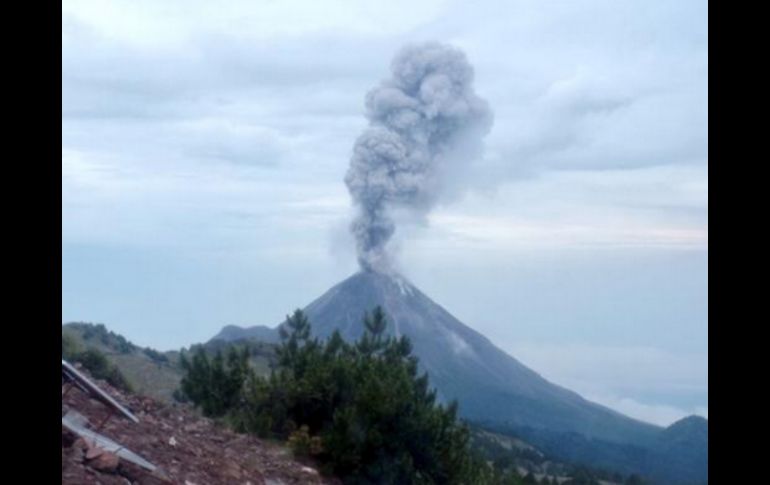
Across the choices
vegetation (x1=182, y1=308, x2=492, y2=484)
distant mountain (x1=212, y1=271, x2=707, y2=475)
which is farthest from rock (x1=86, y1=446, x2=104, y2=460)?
distant mountain (x1=212, y1=271, x2=707, y2=475)

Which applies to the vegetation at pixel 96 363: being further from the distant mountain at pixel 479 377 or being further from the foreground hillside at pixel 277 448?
the distant mountain at pixel 479 377

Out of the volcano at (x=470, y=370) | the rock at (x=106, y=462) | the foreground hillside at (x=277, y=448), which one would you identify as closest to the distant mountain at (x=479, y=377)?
the volcano at (x=470, y=370)

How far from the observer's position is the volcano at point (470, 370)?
10.4 m

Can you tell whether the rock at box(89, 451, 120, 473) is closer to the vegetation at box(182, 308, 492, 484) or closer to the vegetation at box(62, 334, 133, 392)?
→ the vegetation at box(182, 308, 492, 484)

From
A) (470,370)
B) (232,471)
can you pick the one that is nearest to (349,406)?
(232,471)

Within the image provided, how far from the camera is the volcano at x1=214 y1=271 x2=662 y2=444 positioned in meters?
10.4

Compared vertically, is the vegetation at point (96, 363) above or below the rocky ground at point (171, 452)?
above

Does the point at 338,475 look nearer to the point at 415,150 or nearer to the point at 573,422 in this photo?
the point at 573,422

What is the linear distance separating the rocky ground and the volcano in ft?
7.02

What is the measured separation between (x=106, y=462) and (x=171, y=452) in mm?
1329

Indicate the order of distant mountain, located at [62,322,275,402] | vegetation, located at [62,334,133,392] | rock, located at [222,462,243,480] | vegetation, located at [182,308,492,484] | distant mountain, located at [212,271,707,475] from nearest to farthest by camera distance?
rock, located at [222,462,243,480]
vegetation, located at [182,308,492,484]
vegetation, located at [62,334,133,392]
distant mountain, located at [212,271,707,475]
distant mountain, located at [62,322,275,402]

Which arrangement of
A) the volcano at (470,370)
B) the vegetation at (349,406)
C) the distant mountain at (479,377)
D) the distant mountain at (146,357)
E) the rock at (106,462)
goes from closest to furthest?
the rock at (106,462), the vegetation at (349,406), the distant mountain at (479,377), the volcano at (470,370), the distant mountain at (146,357)
